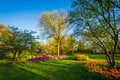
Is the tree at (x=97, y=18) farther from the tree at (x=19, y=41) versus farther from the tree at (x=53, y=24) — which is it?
the tree at (x=53, y=24)

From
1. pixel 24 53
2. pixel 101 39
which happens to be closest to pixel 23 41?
pixel 24 53

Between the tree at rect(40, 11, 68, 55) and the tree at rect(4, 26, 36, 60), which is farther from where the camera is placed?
the tree at rect(40, 11, 68, 55)

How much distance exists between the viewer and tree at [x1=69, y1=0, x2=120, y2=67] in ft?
47.6

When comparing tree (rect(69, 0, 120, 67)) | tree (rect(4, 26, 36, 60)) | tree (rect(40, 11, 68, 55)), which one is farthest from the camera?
tree (rect(40, 11, 68, 55))

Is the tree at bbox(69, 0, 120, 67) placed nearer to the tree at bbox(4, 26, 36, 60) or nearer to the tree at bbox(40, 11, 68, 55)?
the tree at bbox(4, 26, 36, 60)

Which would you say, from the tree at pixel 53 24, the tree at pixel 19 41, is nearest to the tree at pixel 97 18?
the tree at pixel 19 41

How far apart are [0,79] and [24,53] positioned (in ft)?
50.1

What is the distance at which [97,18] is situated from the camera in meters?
16.1

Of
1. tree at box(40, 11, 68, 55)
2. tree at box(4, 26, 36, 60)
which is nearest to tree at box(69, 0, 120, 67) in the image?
tree at box(4, 26, 36, 60)

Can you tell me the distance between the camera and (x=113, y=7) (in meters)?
13.9

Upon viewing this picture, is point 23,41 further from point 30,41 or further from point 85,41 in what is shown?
point 85,41

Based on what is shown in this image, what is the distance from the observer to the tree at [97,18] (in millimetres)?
14500

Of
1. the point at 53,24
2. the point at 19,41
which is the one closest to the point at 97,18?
the point at 19,41

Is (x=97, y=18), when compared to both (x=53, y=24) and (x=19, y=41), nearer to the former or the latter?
(x=19, y=41)
